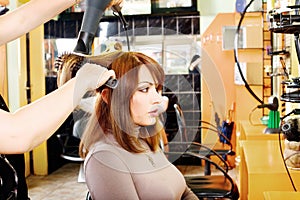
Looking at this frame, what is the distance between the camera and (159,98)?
1.19m

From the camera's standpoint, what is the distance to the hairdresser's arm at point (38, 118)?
0.78 metres

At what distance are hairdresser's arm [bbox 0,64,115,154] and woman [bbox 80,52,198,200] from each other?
1.51ft

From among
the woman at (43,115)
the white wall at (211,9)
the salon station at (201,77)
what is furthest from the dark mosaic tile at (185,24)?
the woman at (43,115)

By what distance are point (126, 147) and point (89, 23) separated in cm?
65

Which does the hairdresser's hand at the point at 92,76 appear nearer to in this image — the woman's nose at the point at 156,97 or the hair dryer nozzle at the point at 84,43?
the hair dryer nozzle at the point at 84,43

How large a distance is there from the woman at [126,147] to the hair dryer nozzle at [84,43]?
301 millimetres

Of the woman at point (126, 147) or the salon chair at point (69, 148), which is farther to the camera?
the salon chair at point (69, 148)

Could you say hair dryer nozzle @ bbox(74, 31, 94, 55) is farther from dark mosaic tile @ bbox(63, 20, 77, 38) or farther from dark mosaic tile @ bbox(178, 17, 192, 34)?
dark mosaic tile @ bbox(63, 20, 77, 38)

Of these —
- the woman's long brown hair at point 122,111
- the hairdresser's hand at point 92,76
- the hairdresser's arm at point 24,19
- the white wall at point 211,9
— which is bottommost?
the woman's long brown hair at point 122,111

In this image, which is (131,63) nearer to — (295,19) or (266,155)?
(295,19)

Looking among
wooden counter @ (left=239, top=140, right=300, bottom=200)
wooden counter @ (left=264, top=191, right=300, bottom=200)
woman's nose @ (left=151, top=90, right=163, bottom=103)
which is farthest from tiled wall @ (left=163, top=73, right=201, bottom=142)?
wooden counter @ (left=239, top=140, right=300, bottom=200)

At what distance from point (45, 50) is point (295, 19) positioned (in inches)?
173

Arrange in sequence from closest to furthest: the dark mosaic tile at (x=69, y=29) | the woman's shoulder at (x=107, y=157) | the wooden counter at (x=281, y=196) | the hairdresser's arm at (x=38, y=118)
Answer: the hairdresser's arm at (x=38, y=118)
the woman's shoulder at (x=107, y=157)
the wooden counter at (x=281, y=196)
the dark mosaic tile at (x=69, y=29)

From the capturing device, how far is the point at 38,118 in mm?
784
